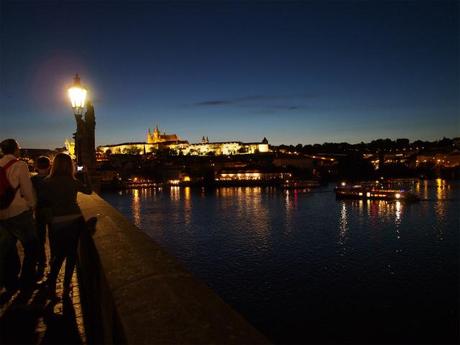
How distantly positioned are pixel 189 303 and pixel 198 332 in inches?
10.9

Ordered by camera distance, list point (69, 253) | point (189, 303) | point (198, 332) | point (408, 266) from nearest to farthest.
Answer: point (198, 332) < point (189, 303) < point (69, 253) < point (408, 266)

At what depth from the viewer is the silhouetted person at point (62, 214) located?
4.36 metres

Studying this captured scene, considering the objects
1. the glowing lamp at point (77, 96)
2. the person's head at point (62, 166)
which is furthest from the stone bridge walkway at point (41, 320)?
the glowing lamp at point (77, 96)

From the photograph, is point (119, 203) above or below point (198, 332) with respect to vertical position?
below

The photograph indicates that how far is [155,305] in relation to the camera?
209 centimetres

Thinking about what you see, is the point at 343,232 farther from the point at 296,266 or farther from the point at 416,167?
the point at 416,167

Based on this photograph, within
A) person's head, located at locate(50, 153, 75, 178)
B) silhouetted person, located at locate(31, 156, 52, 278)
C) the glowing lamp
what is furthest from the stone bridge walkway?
the glowing lamp

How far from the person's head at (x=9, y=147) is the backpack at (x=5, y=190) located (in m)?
0.24

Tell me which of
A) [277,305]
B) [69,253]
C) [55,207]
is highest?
[55,207]

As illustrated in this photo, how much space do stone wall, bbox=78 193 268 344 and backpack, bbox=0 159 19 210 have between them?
49.4 inches

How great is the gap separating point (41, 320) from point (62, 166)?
1.56 m

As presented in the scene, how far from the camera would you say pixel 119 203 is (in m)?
75.9

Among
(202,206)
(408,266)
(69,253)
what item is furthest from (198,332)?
(202,206)

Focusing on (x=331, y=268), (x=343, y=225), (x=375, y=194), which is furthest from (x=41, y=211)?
(x=375, y=194)
